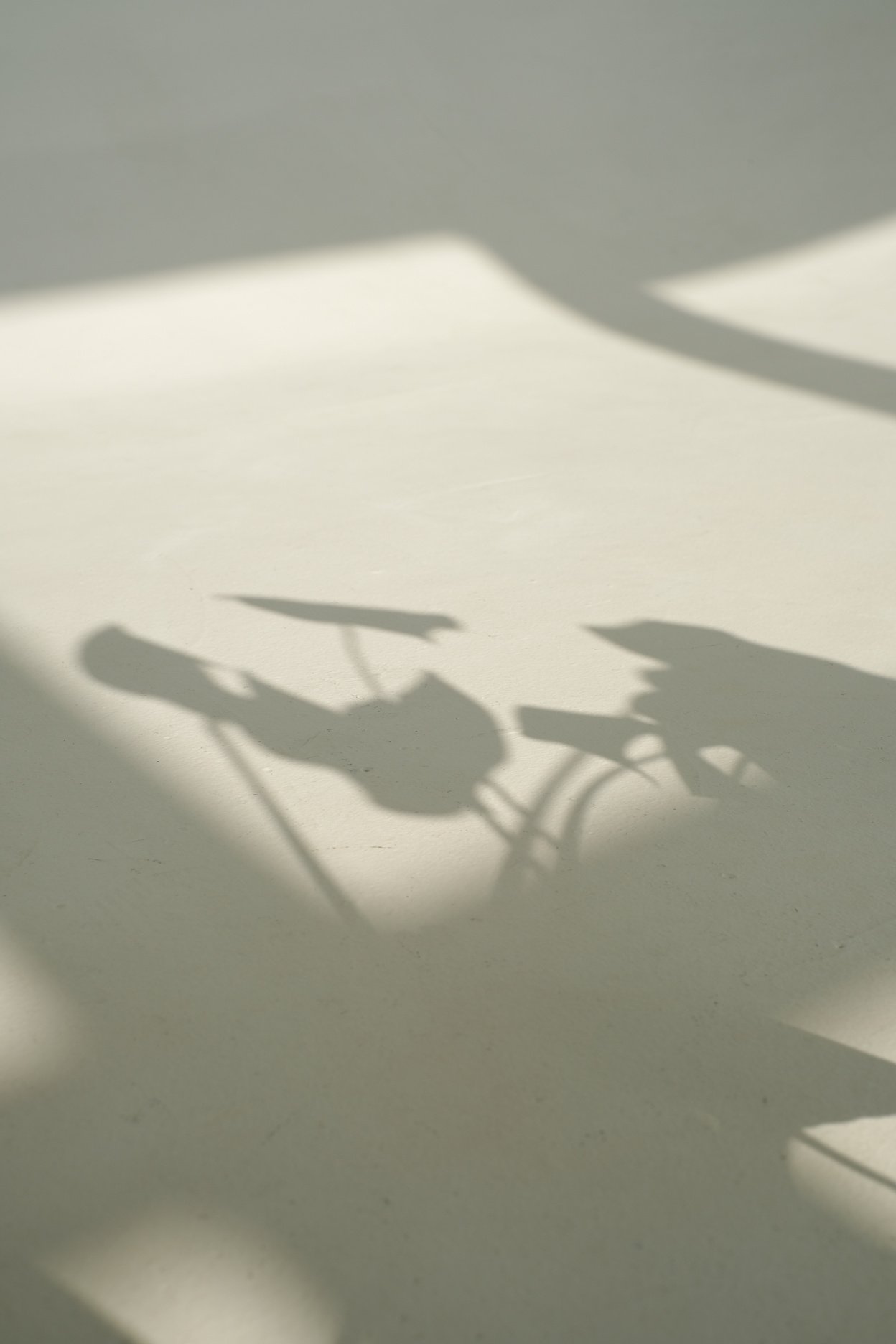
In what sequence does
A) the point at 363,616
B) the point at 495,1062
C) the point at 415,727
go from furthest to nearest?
1. the point at 363,616
2. the point at 415,727
3. the point at 495,1062

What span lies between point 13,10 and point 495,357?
7.58 feet

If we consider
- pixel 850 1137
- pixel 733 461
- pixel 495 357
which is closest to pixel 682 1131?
pixel 850 1137

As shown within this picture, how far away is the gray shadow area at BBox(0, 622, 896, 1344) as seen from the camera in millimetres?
1123

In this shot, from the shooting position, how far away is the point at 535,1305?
1.09 metres

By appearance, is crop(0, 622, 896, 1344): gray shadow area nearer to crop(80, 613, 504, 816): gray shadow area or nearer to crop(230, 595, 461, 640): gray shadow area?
crop(80, 613, 504, 816): gray shadow area

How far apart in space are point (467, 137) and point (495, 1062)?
4.20 meters

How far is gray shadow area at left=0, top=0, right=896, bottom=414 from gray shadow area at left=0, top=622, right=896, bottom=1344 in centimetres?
266

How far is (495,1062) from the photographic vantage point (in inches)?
53.1

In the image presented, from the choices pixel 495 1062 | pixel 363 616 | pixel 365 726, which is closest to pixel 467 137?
pixel 363 616

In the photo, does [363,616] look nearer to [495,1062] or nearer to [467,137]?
[495,1062]

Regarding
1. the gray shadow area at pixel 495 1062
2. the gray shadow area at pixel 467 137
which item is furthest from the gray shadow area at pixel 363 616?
the gray shadow area at pixel 467 137

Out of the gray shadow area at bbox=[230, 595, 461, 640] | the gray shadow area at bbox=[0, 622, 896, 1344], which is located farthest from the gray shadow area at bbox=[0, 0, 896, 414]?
the gray shadow area at bbox=[0, 622, 896, 1344]

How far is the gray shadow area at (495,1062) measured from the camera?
1123 mm

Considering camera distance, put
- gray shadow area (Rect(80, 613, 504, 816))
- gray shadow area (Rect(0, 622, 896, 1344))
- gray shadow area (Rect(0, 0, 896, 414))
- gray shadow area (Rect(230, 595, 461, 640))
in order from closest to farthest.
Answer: gray shadow area (Rect(0, 622, 896, 1344)) < gray shadow area (Rect(80, 613, 504, 816)) < gray shadow area (Rect(230, 595, 461, 640)) < gray shadow area (Rect(0, 0, 896, 414))
